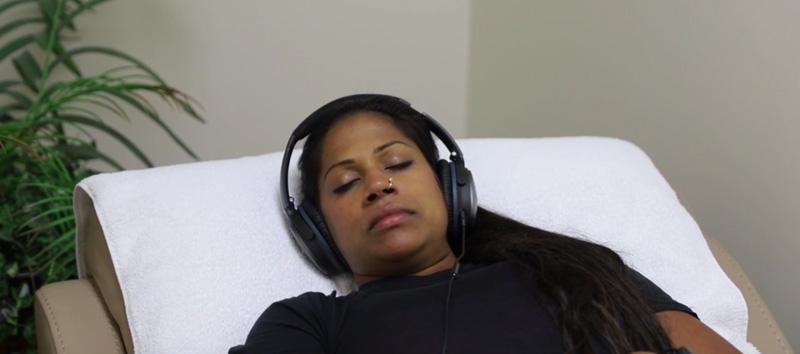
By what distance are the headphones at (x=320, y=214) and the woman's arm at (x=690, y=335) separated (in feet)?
0.94

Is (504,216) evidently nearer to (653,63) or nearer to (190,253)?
(190,253)

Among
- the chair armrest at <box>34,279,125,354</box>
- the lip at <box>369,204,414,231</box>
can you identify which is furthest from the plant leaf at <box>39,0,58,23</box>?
the lip at <box>369,204,414,231</box>

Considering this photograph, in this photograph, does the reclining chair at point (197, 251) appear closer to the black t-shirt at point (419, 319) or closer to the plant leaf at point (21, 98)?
the black t-shirt at point (419, 319)

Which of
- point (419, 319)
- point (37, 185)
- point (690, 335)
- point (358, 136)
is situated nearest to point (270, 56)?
point (37, 185)

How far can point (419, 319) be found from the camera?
1.19m

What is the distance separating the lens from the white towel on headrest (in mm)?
→ 1274

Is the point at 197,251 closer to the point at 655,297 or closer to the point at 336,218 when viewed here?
the point at 336,218

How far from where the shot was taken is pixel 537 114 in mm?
2221

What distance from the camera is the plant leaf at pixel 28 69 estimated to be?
179cm

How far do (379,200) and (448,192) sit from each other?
115 mm

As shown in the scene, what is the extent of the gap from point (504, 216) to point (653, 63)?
0.60 meters

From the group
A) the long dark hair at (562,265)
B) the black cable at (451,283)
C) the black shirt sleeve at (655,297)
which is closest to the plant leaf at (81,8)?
the long dark hair at (562,265)

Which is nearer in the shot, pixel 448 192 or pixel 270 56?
pixel 448 192

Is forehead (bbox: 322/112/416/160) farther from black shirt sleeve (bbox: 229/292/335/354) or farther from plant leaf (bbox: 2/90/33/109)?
plant leaf (bbox: 2/90/33/109)
